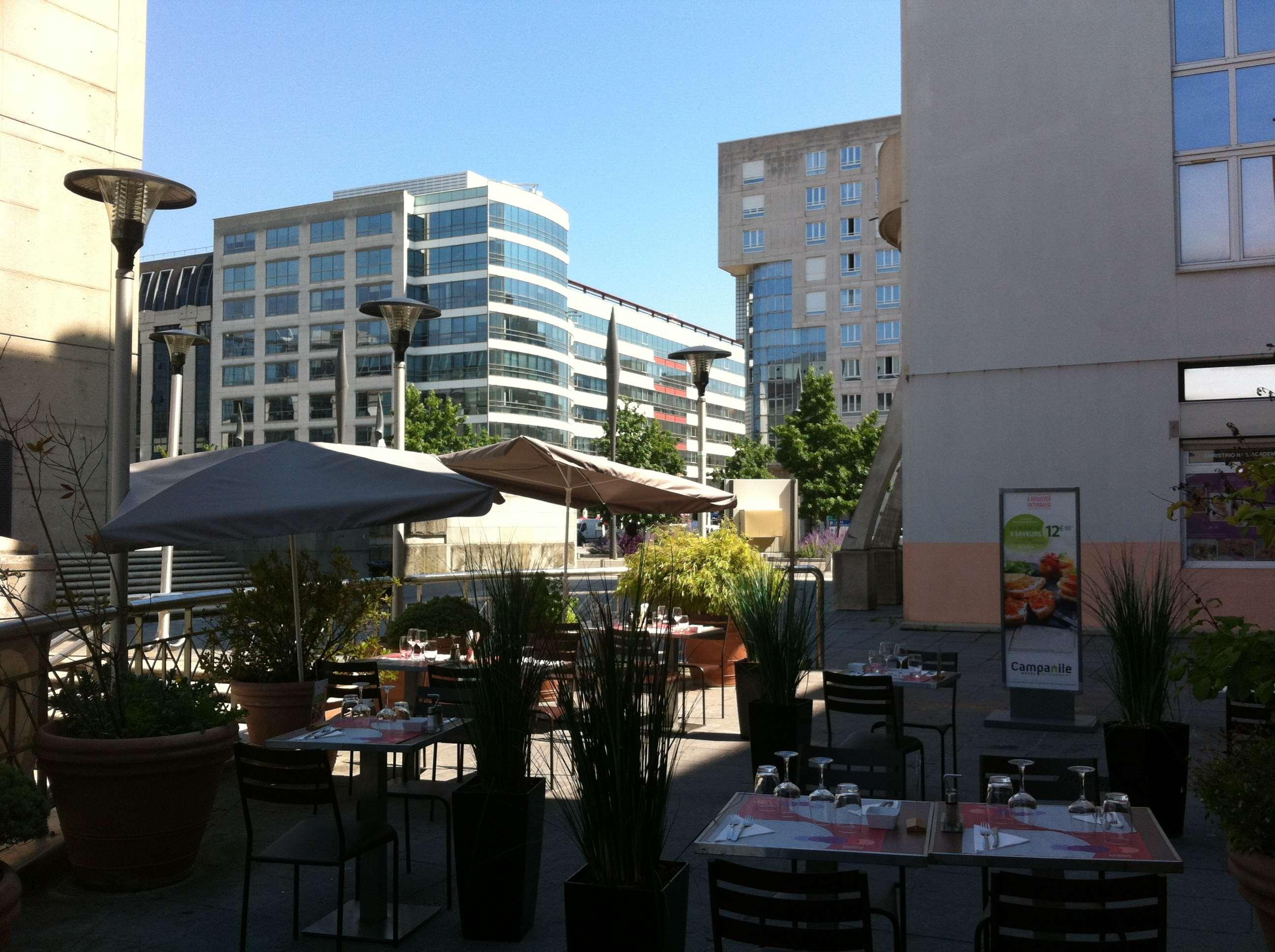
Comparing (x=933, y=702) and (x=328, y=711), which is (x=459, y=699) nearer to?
(x=328, y=711)

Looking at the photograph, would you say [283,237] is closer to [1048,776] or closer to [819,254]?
[819,254]

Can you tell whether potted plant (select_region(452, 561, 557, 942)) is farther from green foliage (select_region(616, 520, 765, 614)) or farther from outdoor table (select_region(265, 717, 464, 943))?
green foliage (select_region(616, 520, 765, 614))

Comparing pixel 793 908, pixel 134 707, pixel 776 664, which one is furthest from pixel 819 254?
pixel 793 908

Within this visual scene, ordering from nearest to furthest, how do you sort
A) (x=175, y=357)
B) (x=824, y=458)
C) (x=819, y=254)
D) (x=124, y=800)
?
1. (x=124, y=800)
2. (x=175, y=357)
3. (x=824, y=458)
4. (x=819, y=254)

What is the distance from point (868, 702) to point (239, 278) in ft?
289

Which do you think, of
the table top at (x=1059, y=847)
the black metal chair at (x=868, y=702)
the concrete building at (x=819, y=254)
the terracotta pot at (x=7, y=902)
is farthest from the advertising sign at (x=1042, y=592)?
the concrete building at (x=819, y=254)

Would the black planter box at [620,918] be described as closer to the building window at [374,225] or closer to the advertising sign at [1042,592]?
the advertising sign at [1042,592]

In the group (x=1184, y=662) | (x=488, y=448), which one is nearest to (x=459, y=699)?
(x=1184, y=662)

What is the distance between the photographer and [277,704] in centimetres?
766

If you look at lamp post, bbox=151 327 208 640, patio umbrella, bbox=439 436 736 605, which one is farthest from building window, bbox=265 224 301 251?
patio umbrella, bbox=439 436 736 605

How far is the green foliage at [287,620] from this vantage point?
8070 millimetres

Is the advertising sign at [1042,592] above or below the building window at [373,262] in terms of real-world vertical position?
below

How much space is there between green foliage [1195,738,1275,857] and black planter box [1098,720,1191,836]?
7.42 feet

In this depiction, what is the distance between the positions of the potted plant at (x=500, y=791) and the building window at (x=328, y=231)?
8359 centimetres
